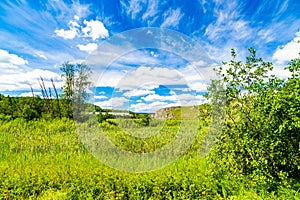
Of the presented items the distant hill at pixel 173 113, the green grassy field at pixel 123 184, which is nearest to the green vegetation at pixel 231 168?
the green grassy field at pixel 123 184

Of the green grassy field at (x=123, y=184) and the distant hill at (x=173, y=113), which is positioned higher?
the distant hill at (x=173, y=113)

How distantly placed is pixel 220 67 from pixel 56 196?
→ 3356 millimetres

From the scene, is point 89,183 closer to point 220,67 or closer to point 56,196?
point 56,196

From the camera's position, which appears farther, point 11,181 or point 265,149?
point 11,181

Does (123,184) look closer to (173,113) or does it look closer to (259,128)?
(259,128)

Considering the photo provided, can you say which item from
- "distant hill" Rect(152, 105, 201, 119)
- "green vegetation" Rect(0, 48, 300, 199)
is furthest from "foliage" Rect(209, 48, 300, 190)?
"distant hill" Rect(152, 105, 201, 119)

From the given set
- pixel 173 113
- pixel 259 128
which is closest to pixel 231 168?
pixel 259 128

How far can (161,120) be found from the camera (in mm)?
10375

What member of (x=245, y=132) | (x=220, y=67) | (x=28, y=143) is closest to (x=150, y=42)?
(x=220, y=67)

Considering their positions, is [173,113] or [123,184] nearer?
[123,184]

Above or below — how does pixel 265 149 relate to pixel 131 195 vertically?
above

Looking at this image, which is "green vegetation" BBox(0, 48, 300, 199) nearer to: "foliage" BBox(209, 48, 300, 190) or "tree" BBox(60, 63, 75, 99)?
"foliage" BBox(209, 48, 300, 190)

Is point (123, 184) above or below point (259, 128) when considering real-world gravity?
below

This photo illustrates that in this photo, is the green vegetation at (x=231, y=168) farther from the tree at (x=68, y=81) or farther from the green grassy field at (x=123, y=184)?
the tree at (x=68, y=81)
